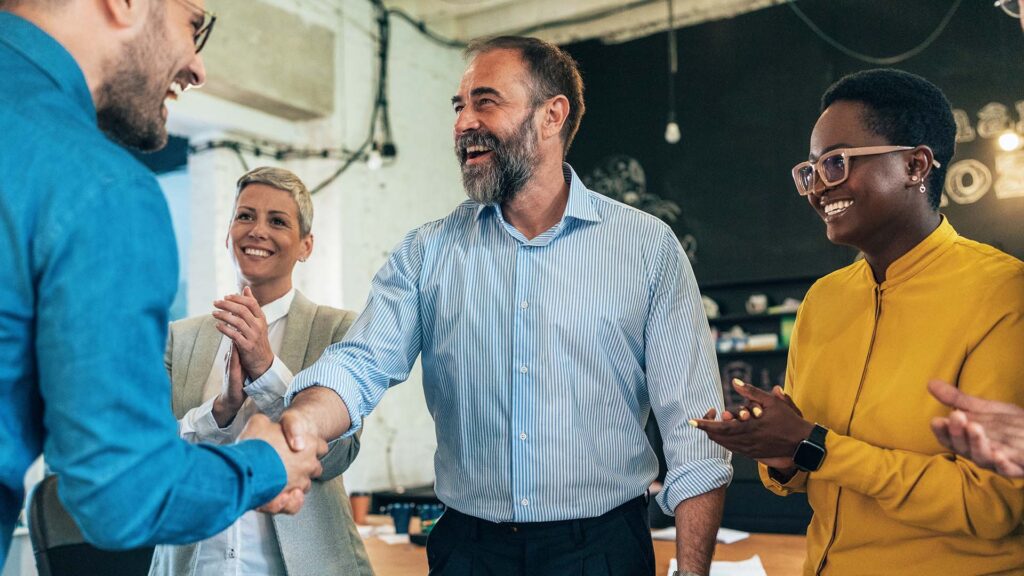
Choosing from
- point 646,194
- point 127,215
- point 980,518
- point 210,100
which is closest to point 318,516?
point 127,215


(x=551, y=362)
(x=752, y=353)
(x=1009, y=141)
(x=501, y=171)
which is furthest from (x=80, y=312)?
(x=752, y=353)

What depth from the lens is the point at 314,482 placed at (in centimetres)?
220

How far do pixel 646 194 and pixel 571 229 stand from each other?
461cm

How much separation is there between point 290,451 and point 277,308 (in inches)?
40.2

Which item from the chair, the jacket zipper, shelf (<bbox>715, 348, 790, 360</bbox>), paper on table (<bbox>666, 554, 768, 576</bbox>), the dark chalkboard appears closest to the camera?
the jacket zipper

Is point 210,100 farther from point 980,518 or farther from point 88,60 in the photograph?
point 980,518

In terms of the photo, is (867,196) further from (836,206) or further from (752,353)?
(752,353)

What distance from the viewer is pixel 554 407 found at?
185 centimetres

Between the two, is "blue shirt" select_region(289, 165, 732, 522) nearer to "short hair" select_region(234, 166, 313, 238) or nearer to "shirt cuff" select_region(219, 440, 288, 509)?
"shirt cuff" select_region(219, 440, 288, 509)

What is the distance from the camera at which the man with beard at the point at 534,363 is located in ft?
5.85

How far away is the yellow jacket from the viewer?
4.94ft

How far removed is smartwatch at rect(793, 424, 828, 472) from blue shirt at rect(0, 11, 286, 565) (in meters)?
1.01

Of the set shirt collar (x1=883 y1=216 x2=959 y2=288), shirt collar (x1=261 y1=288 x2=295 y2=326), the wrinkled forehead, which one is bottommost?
shirt collar (x1=261 y1=288 x2=295 y2=326)

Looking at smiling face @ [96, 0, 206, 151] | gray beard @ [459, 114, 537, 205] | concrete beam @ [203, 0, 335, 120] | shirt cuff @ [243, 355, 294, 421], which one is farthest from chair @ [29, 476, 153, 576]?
concrete beam @ [203, 0, 335, 120]
